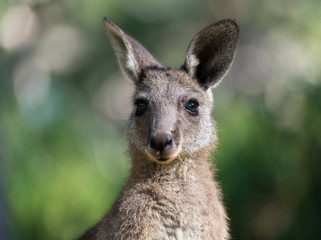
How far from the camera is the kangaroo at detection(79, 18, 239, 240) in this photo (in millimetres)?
3766

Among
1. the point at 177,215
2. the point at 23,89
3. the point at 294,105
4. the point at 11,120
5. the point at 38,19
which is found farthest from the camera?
the point at 38,19

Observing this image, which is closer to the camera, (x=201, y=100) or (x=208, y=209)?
(x=208, y=209)

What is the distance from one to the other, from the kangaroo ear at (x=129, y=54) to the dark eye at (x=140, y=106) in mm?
407

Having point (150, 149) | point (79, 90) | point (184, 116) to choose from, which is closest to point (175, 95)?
point (184, 116)

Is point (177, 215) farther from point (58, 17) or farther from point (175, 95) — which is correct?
point (58, 17)

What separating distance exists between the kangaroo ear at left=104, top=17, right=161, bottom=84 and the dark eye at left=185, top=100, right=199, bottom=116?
2.02 ft

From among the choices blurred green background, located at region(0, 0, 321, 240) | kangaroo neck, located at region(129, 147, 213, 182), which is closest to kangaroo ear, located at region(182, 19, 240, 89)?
kangaroo neck, located at region(129, 147, 213, 182)

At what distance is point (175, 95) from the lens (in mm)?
4246

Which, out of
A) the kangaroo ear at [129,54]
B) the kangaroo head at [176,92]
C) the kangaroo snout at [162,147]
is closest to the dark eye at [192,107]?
the kangaroo head at [176,92]

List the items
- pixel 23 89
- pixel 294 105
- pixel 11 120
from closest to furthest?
pixel 294 105
pixel 11 120
pixel 23 89

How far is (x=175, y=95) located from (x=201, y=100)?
0.81ft

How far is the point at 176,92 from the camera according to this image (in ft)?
14.0

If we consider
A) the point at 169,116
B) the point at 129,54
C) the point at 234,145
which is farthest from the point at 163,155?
the point at 234,145

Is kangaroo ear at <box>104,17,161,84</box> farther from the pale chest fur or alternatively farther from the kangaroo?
the pale chest fur
